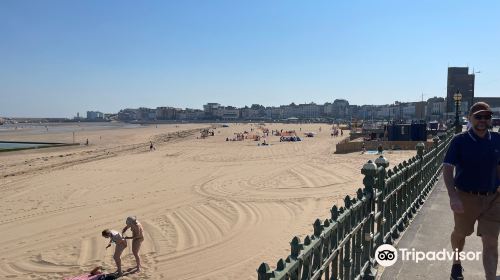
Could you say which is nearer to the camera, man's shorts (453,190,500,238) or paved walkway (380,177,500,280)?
man's shorts (453,190,500,238)

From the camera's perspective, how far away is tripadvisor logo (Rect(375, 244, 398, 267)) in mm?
4973

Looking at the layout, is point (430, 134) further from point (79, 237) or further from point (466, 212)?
point (466, 212)

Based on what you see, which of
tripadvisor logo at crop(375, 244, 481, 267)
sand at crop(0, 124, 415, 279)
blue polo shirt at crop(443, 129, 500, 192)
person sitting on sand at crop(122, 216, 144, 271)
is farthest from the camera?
sand at crop(0, 124, 415, 279)

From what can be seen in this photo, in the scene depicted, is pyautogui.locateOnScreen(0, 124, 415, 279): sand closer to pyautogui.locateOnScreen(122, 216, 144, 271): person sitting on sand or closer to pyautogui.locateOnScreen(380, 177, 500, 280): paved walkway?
pyautogui.locateOnScreen(122, 216, 144, 271): person sitting on sand

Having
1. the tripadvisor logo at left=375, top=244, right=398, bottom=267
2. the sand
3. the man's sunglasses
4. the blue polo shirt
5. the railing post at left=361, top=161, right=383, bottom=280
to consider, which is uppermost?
the man's sunglasses

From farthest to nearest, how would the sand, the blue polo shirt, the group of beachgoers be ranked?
the sand < the group of beachgoers < the blue polo shirt

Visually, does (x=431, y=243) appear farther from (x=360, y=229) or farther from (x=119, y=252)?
(x=119, y=252)

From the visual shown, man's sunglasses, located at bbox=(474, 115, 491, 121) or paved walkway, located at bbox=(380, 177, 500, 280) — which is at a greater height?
man's sunglasses, located at bbox=(474, 115, 491, 121)

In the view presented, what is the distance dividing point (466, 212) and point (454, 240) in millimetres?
433

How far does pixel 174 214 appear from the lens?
13539mm

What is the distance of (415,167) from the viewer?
717cm

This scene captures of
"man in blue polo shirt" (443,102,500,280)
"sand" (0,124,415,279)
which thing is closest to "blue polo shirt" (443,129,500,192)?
"man in blue polo shirt" (443,102,500,280)

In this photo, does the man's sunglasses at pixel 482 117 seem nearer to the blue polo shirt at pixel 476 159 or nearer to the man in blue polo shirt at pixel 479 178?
the man in blue polo shirt at pixel 479 178

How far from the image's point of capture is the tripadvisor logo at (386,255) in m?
4.97
